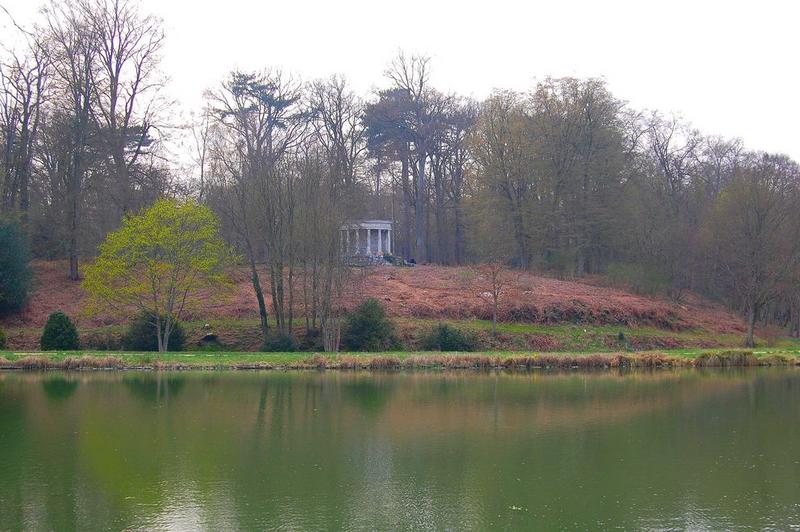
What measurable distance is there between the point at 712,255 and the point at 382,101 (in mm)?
26604

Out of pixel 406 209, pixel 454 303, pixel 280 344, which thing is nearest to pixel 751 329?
pixel 454 303

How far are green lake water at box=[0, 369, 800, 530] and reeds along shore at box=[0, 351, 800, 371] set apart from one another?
373cm

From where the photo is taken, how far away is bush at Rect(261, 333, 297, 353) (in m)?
38.2

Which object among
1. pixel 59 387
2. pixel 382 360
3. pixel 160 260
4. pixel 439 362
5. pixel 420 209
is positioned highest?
pixel 420 209

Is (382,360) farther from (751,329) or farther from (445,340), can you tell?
(751,329)

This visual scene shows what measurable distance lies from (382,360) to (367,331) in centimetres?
605

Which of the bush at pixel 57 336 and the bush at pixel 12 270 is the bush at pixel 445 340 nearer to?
the bush at pixel 57 336

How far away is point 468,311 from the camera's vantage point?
44500 millimetres

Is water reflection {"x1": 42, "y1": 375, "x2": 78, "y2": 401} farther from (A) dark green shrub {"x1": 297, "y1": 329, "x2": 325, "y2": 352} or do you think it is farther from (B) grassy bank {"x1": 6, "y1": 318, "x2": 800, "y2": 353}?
(A) dark green shrub {"x1": 297, "y1": 329, "x2": 325, "y2": 352}

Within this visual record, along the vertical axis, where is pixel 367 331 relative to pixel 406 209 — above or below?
below

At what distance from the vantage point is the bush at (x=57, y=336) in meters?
36.6

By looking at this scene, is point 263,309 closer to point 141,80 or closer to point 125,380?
point 125,380

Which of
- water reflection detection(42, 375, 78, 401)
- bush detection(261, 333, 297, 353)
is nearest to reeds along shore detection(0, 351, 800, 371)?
water reflection detection(42, 375, 78, 401)

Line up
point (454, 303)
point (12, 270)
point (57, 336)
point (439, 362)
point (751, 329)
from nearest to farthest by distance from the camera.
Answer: point (439, 362), point (57, 336), point (12, 270), point (751, 329), point (454, 303)
